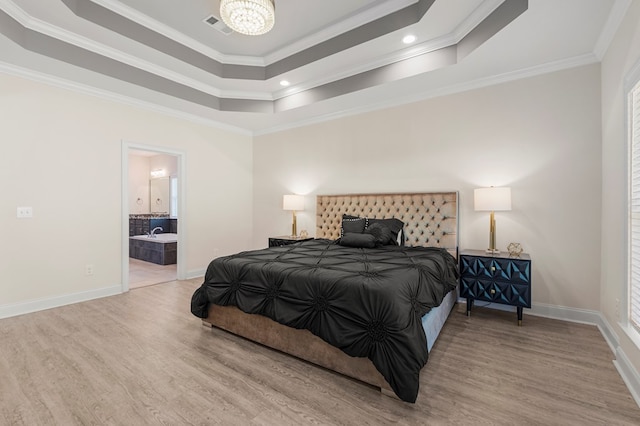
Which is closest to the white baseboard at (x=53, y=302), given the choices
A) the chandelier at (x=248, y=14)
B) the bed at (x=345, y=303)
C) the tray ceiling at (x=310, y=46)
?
the bed at (x=345, y=303)

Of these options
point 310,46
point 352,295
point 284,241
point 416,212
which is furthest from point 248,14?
point 284,241

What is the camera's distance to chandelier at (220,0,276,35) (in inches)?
95.0

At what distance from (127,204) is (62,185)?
76 cm

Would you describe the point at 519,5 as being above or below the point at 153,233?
above

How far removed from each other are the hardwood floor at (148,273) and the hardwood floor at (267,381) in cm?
173

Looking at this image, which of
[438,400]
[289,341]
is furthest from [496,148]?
[289,341]

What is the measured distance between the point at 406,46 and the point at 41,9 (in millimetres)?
3536

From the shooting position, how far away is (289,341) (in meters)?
2.34

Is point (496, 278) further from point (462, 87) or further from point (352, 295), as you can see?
point (462, 87)

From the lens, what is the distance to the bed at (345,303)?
6.06ft

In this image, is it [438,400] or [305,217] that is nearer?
[438,400]

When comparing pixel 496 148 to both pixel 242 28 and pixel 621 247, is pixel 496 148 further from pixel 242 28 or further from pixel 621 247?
pixel 242 28

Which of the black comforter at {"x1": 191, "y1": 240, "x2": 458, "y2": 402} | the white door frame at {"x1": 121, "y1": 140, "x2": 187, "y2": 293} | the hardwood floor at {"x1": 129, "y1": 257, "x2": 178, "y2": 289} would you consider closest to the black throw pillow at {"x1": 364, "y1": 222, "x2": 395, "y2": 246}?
the black comforter at {"x1": 191, "y1": 240, "x2": 458, "y2": 402}

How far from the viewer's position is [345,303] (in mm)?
2020
